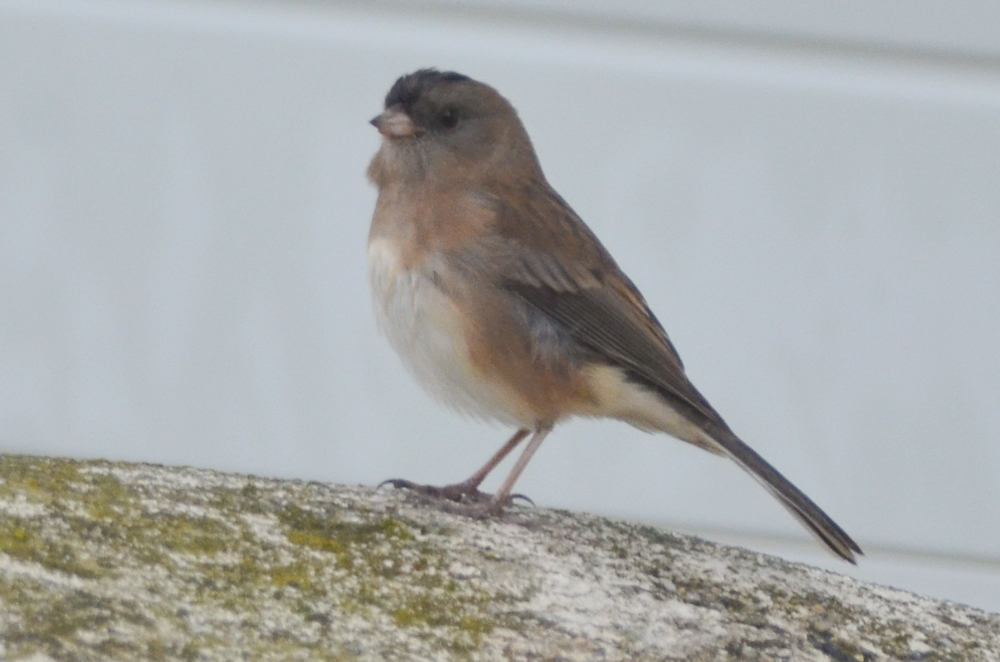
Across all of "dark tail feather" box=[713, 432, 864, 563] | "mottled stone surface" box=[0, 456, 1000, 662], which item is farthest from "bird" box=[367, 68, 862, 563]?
"mottled stone surface" box=[0, 456, 1000, 662]

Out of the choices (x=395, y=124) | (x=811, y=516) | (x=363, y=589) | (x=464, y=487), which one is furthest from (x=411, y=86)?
(x=363, y=589)

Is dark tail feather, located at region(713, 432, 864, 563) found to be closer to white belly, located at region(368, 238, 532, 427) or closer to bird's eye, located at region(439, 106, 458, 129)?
white belly, located at region(368, 238, 532, 427)

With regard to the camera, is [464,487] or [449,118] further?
[449,118]

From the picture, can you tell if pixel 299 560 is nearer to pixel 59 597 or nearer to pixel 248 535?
pixel 248 535

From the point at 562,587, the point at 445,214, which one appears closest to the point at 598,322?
the point at 445,214

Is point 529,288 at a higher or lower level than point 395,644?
higher

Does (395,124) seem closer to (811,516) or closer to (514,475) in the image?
(514,475)
